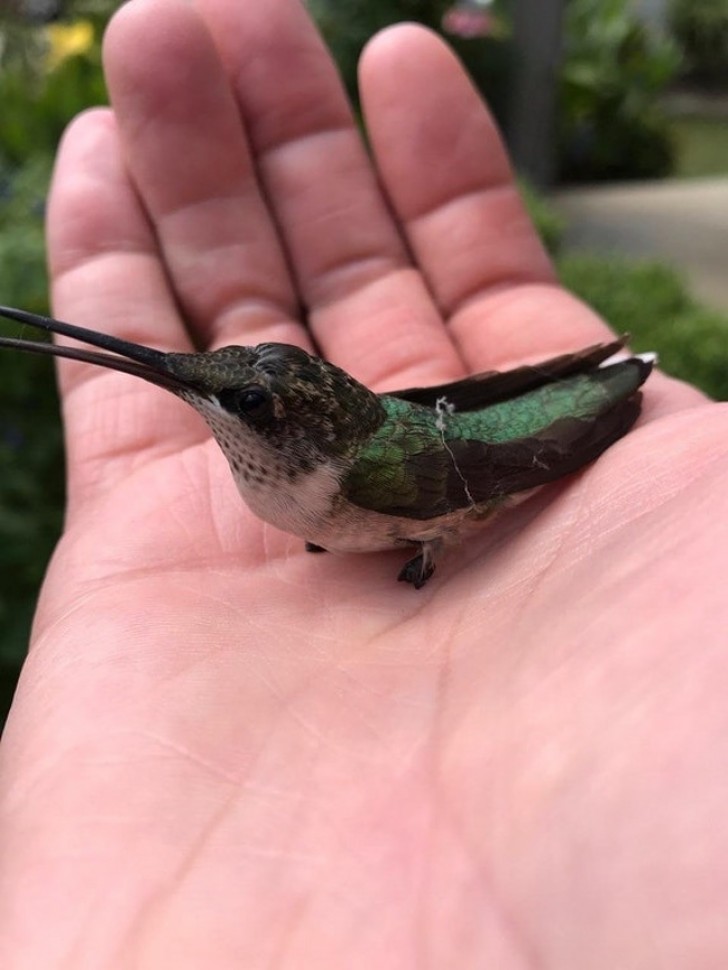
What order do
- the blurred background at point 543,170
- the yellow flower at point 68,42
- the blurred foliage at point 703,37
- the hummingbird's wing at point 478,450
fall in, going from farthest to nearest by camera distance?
the blurred foliage at point 703,37 < the yellow flower at point 68,42 < the blurred background at point 543,170 < the hummingbird's wing at point 478,450

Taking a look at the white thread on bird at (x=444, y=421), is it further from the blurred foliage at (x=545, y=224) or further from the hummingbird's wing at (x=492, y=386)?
the blurred foliage at (x=545, y=224)

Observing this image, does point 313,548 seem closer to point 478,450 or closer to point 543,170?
point 478,450

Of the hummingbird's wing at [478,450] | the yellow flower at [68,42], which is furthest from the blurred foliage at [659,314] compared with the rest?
the yellow flower at [68,42]

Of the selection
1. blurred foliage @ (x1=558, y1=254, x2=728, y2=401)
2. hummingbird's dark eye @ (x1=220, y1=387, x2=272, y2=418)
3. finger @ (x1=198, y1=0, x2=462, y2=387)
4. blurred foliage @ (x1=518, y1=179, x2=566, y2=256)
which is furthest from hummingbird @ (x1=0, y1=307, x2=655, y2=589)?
blurred foliage @ (x1=518, y1=179, x2=566, y2=256)

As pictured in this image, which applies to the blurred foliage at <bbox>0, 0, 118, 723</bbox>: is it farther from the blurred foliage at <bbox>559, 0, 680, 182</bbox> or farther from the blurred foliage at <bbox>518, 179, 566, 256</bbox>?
the blurred foliage at <bbox>559, 0, 680, 182</bbox>

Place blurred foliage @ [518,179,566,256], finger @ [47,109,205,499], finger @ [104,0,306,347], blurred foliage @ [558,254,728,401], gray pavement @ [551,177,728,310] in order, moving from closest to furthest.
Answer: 1. finger @ [47,109,205,499]
2. finger @ [104,0,306,347]
3. blurred foliage @ [558,254,728,401]
4. blurred foliage @ [518,179,566,256]
5. gray pavement @ [551,177,728,310]

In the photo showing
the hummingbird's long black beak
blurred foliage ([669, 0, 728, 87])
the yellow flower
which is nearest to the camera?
the hummingbird's long black beak
